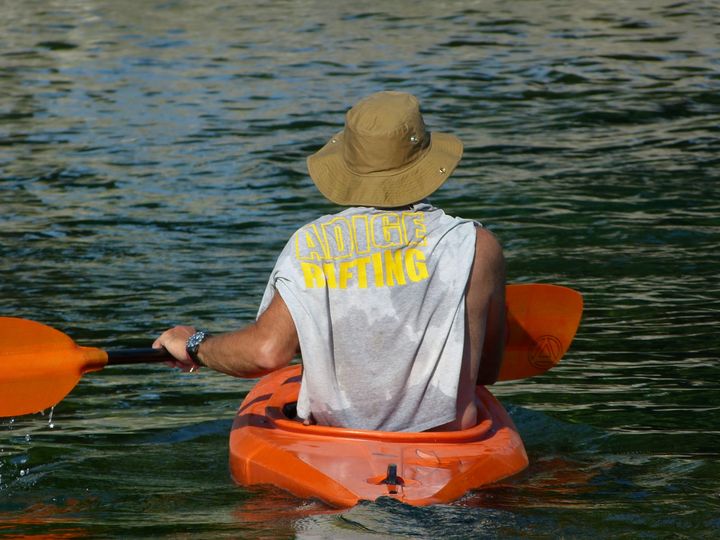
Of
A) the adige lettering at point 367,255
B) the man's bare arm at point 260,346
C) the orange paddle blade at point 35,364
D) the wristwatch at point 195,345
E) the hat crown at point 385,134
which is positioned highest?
the hat crown at point 385,134

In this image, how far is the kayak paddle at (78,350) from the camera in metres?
5.17

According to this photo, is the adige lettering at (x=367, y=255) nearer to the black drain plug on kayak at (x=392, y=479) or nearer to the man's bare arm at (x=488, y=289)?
the man's bare arm at (x=488, y=289)

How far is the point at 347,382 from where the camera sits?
432 cm

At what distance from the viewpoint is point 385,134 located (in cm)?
422

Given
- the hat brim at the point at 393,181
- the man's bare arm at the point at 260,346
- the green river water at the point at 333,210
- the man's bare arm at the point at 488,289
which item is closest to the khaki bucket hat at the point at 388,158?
the hat brim at the point at 393,181

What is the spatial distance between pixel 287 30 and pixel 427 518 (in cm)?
1773

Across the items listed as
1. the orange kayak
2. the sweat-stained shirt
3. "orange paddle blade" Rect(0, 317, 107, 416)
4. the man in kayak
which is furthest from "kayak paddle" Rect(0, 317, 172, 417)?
the sweat-stained shirt

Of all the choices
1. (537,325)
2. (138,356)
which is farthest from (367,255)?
(537,325)

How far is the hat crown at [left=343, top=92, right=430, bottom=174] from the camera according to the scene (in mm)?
4227

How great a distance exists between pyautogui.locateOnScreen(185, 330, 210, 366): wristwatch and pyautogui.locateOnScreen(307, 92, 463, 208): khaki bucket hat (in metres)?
0.69

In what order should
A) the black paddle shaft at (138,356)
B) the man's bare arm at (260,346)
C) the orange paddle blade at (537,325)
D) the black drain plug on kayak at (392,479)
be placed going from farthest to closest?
the orange paddle blade at (537,325), the black paddle shaft at (138,356), the man's bare arm at (260,346), the black drain plug on kayak at (392,479)

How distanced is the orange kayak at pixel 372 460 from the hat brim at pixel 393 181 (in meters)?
0.70

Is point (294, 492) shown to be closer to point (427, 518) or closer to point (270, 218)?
point (427, 518)

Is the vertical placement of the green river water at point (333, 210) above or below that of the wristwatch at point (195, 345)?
below
